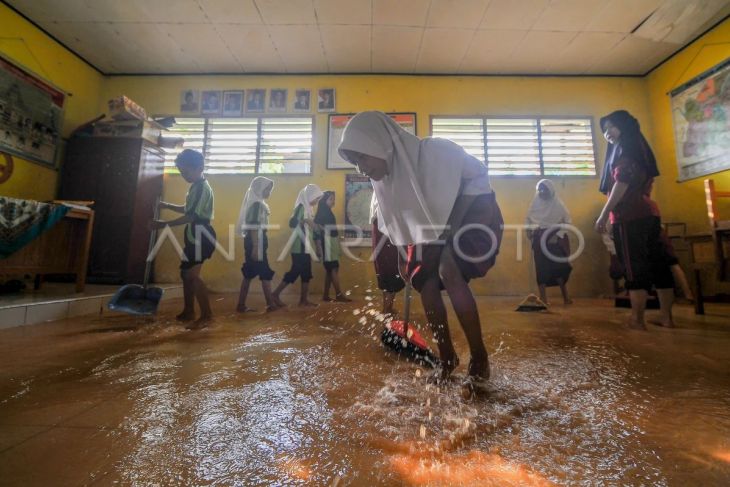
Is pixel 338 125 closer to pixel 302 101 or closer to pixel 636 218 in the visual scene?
pixel 302 101

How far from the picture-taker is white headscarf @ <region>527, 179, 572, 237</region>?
4125mm

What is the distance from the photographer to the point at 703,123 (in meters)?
4.36

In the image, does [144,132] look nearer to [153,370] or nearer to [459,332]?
[153,370]

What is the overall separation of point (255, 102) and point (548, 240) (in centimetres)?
497

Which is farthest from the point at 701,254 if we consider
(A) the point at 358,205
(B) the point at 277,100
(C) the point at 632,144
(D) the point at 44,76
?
(D) the point at 44,76

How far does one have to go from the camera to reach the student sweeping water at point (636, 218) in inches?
89.4

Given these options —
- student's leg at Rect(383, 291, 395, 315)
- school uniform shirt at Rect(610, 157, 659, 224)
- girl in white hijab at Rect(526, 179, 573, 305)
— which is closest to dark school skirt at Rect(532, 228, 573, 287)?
girl in white hijab at Rect(526, 179, 573, 305)

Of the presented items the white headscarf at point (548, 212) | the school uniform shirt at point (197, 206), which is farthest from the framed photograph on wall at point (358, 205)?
the school uniform shirt at point (197, 206)

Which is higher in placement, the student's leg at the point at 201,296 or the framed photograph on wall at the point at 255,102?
the framed photograph on wall at the point at 255,102

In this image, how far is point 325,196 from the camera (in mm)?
4371

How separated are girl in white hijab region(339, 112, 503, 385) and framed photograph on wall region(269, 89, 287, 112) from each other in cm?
454

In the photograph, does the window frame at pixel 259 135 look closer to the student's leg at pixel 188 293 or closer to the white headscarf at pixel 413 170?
the student's leg at pixel 188 293

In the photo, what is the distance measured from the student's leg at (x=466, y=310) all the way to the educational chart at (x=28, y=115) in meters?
5.48

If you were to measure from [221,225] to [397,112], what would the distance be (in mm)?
3458
